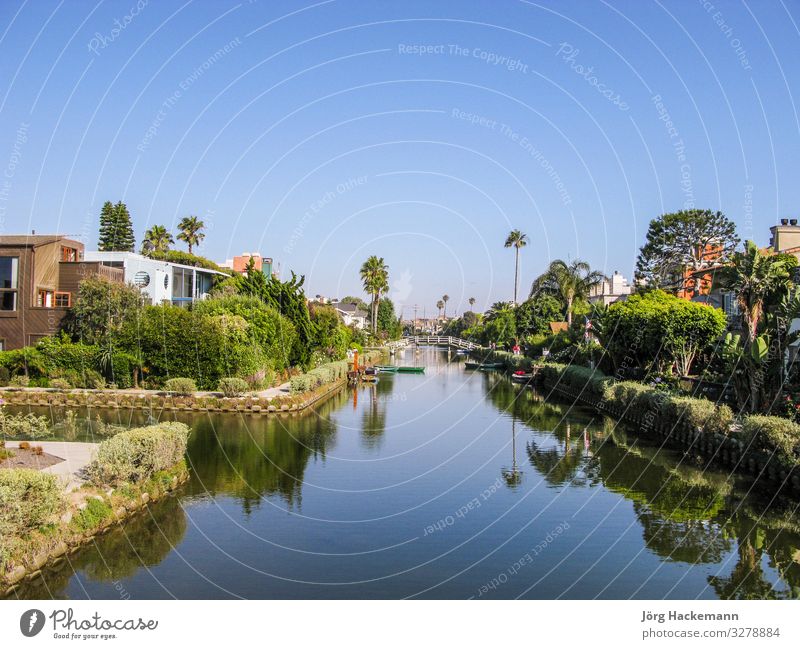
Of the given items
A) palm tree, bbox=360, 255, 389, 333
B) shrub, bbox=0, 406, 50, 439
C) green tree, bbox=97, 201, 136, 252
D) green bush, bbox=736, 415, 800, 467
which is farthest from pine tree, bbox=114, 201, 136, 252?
green bush, bbox=736, 415, 800, 467

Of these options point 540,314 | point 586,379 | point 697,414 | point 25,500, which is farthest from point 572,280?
point 25,500

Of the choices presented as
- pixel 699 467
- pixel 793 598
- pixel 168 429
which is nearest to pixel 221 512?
pixel 168 429

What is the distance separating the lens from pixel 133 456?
19188mm

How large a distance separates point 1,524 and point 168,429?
8.47 m

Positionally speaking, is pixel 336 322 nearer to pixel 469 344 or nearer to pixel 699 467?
pixel 699 467

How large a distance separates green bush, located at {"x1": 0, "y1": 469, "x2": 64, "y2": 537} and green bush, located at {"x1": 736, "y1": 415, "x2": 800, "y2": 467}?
20.2 metres

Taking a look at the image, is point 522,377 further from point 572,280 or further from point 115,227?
point 115,227

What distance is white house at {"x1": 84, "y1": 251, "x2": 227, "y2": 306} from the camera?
52.7 metres

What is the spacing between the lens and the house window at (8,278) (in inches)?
1764

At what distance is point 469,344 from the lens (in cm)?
13388

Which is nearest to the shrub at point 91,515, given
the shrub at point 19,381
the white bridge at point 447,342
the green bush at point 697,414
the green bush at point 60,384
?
the green bush at point 697,414

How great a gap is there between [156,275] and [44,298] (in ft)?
28.0

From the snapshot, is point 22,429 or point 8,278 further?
point 8,278

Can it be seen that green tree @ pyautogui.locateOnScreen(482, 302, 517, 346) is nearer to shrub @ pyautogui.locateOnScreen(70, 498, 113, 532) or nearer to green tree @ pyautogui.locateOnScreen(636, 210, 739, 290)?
green tree @ pyautogui.locateOnScreen(636, 210, 739, 290)
